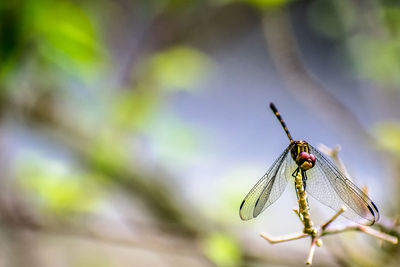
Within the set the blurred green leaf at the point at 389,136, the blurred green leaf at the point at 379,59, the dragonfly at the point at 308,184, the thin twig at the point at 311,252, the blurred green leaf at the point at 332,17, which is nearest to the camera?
the thin twig at the point at 311,252

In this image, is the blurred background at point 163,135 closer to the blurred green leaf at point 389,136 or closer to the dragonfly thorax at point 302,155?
the blurred green leaf at point 389,136

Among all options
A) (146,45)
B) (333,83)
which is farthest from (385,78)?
(146,45)

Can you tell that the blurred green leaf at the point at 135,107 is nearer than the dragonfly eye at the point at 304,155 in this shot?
No

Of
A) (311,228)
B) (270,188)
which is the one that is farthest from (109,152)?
(311,228)

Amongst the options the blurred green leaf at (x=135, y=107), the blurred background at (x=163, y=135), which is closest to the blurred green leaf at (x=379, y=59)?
the blurred background at (x=163, y=135)

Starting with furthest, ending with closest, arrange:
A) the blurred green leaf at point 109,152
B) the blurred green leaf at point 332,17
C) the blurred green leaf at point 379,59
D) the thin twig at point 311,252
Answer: the blurred green leaf at point 332,17, the blurred green leaf at point 109,152, the blurred green leaf at point 379,59, the thin twig at point 311,252

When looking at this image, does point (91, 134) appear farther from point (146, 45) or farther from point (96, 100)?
point (146, 45)

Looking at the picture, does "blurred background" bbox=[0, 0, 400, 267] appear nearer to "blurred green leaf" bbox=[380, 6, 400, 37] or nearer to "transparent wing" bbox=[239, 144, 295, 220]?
"blurred green leaf" bbox=[380, 6, 400, 37]

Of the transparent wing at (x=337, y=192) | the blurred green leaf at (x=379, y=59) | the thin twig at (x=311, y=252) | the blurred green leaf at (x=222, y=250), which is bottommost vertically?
the thin twig at (x=311, y=252)
